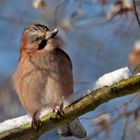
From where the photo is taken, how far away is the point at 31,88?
2.95 metres

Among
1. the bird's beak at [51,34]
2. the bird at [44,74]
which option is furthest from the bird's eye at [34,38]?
the bird's beak at [51,34]

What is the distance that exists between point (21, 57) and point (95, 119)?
60 centimetres

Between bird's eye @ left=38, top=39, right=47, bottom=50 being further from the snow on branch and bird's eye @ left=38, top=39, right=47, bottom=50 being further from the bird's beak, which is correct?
the snow on branch

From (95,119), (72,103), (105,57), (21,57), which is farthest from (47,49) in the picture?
(105,57)

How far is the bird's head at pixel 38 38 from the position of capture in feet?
9.58

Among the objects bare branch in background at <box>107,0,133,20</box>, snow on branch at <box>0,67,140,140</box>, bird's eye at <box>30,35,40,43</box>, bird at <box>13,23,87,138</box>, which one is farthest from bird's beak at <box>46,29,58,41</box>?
snow on branch at <box>0,67,140,140</box>

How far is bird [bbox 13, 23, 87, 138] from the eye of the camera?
9.51ft

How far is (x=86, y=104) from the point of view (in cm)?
212

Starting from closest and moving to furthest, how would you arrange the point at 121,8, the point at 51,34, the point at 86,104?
1. the point at 86,104
2. the point at 51,34
3. the point at 121,8

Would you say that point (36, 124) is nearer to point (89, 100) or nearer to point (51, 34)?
point (89, 100)

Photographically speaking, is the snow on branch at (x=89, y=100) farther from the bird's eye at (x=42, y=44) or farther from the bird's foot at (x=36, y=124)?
the bird's eye at (x=42, y=44)

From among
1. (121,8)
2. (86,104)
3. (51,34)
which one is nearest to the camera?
(86,104)

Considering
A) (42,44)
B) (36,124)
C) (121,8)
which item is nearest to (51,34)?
(42,44)

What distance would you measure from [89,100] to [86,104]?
0.02m
